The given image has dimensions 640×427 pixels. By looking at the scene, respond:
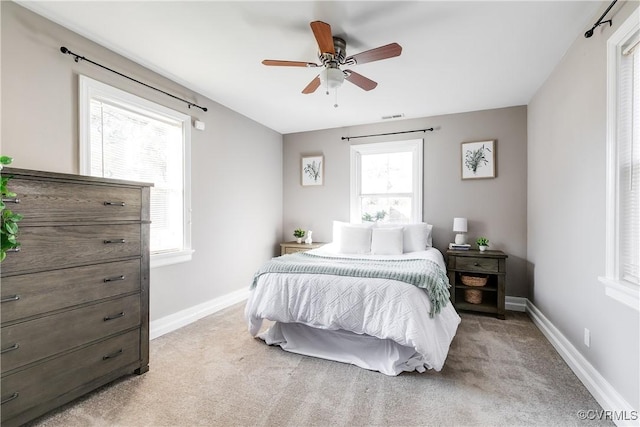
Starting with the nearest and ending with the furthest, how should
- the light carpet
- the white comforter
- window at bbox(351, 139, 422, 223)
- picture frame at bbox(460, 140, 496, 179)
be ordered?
the light carpet → the white comforter → picture frame at bbox(460, 140, 496, 179) → window at bbox(351, 139, 422, 223)

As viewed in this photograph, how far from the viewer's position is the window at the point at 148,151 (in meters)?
2.42

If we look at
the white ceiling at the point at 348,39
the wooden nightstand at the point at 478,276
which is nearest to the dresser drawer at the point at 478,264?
the wooden nightstand at the point at 478,276

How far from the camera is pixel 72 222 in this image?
1.78 metres

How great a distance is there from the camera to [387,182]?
4484mm

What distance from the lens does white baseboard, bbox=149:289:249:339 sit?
2887 millimetres

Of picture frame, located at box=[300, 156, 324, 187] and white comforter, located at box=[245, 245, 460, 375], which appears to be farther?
picture frame, located at box=[300, 156, 324, 187]

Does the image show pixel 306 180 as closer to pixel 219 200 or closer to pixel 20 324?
pixel 219 200

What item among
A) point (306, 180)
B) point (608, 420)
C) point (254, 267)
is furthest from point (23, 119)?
point (608, 420)

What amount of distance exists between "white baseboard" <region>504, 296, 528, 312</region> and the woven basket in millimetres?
487

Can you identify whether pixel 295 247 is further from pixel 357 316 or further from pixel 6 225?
pixel 6 225

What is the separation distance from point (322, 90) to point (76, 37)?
2169mm

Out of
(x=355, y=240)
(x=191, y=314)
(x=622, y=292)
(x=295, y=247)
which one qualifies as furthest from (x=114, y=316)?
(x=622, y=292)

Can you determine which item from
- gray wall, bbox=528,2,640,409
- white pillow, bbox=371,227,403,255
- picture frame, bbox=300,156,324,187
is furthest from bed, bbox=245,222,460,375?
picture frame, bbox=300,156,324,187

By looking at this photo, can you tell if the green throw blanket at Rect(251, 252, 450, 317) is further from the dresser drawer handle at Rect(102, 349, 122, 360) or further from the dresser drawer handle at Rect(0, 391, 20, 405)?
the dresser drawer handle at Rect(0, 391, 20, 405)
